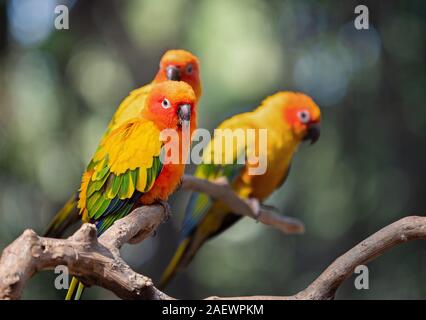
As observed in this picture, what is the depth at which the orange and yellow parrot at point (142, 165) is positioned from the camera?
1.45 meters

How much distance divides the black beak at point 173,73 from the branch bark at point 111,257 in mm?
607

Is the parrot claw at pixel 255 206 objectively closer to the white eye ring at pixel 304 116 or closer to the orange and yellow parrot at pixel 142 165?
the white eye ring at pixel 304 116

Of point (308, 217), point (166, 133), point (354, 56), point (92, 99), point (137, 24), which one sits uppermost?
point (137, 24)

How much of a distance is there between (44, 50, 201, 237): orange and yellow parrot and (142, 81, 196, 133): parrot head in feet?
0.87

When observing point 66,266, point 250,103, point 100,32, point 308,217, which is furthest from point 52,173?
point 66,266

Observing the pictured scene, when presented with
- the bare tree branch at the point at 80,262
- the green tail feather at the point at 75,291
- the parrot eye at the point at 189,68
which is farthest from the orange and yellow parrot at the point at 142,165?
the parrot eye at the point at 189,68

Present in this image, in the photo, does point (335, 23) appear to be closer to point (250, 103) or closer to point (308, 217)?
point (250, 103)

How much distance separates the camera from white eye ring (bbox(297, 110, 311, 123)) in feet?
7.30

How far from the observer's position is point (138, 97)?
1839 mm

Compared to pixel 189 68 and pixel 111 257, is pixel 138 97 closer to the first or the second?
pixel 189 68

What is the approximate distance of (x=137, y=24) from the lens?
2713 mm

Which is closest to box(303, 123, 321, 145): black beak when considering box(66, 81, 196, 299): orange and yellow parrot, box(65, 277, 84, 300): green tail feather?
box(66, 81, 196, 299): orange and yellow parrot

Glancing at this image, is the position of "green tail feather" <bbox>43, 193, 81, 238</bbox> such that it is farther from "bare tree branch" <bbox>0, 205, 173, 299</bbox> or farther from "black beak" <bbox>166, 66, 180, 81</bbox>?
"bare tree branch" <bbox>0, 205, 173, 299</bbox>

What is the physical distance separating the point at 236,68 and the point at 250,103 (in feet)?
0.56
